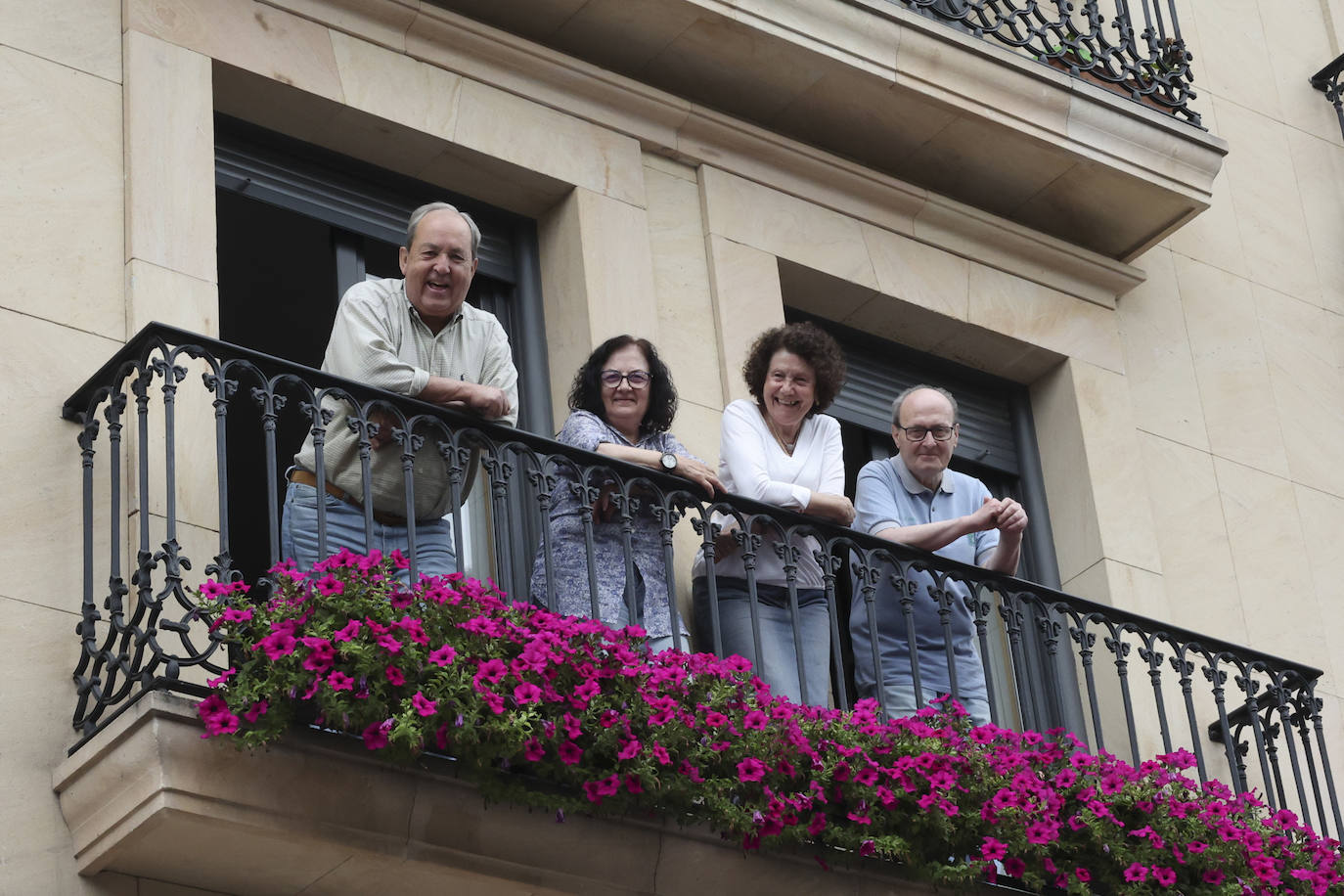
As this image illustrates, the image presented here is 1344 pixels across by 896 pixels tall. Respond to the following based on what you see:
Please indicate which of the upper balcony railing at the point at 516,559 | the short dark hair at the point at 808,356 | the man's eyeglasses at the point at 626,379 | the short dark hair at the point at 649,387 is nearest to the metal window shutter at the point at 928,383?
the upper balcony railing at the point at 516,559

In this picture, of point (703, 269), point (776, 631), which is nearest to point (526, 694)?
point (776, 631)

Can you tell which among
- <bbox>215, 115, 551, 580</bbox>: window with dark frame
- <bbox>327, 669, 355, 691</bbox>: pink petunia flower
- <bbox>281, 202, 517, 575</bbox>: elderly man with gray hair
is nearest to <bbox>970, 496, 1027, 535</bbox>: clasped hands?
<bbox>215, 115, 551, 580</bbox>: window with dark frame

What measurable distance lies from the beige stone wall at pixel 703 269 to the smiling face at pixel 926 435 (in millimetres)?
874

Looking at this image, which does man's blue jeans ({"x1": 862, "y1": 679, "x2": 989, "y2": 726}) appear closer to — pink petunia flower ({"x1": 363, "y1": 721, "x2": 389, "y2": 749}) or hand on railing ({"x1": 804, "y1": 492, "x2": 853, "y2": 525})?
hand on railing ({"x1": 804, "y1": 492, "x2": 853, "y2": 525})

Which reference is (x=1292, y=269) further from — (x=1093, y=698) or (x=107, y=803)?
(x=107, y=803)

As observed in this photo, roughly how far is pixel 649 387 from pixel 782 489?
2.05 ft

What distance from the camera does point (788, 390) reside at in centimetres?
972

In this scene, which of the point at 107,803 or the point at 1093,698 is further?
the point at 1093,698

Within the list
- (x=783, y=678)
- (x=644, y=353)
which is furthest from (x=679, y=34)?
(x=783, y=678)

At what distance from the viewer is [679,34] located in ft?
36.6

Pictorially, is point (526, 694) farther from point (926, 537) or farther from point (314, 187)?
point (314, 187)

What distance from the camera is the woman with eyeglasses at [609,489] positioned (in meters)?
9.00

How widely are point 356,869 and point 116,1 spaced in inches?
146

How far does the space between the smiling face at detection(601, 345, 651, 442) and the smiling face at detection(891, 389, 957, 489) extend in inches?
48.4
